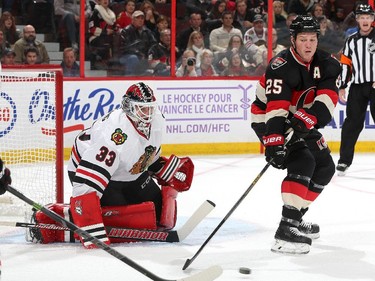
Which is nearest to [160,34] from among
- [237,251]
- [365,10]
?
[365,10]

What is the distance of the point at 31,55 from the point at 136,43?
931 mm

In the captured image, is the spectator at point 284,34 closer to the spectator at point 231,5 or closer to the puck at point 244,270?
the spectator at point 231,5

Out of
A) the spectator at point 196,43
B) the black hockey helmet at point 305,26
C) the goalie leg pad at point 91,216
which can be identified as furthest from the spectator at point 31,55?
the black hockey helmet at point 305,26

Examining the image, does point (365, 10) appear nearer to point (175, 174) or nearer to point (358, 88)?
point (358, 88)

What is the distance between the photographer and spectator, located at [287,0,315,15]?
320 inches

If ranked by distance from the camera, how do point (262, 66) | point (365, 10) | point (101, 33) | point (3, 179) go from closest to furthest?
point (3, 179), point (365, 10), point (101, 33), point (262, 66)

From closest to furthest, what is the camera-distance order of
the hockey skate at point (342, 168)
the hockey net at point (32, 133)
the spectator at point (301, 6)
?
the hockey net at point (32, 133) < the hockey skate at point (342, 168) < the spectator at point (301, 6)

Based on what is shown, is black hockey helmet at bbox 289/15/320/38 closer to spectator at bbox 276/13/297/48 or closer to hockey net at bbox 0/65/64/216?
hockey net at bbox 0/65/64/216

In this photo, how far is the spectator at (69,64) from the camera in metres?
7.31

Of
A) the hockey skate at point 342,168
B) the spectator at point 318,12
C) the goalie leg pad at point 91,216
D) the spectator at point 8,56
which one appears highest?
the spectator at point 318,12

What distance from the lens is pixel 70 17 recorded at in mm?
7406

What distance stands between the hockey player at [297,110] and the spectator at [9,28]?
349cm

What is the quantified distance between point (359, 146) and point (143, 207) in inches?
160

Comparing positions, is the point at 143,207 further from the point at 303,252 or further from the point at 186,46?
the point at 186,46
